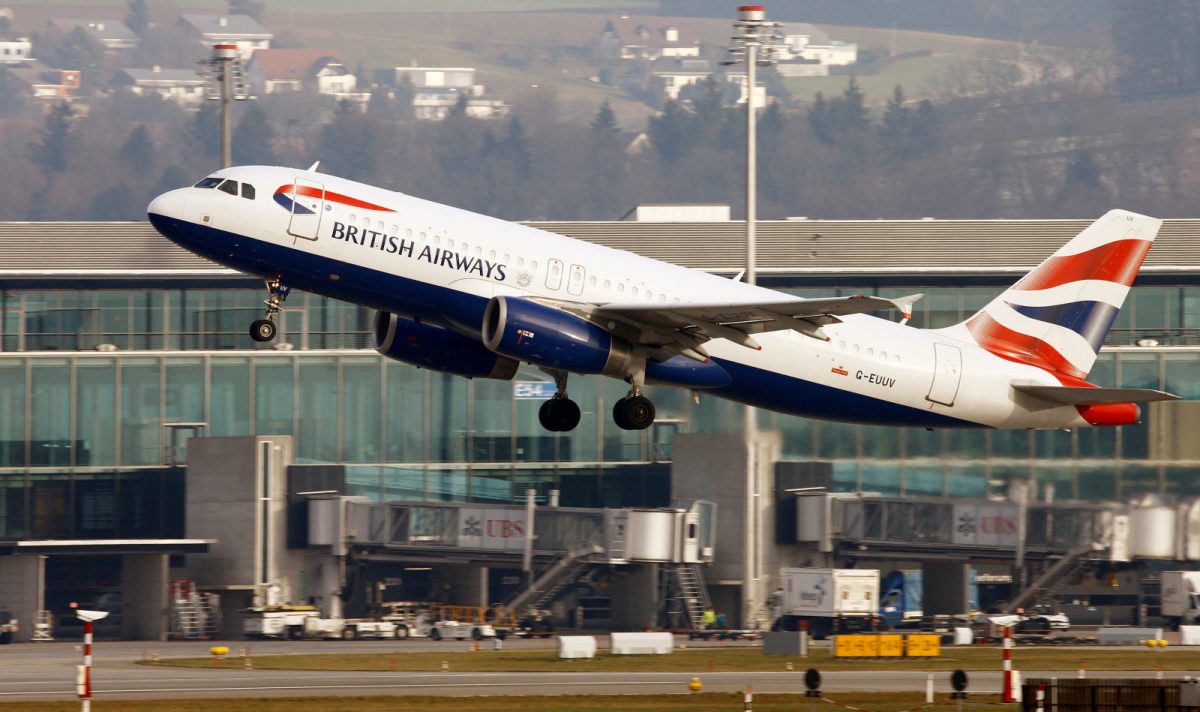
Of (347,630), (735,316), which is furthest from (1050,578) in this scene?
(735,316)

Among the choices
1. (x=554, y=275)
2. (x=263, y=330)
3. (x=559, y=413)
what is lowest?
(x=559, y=413)

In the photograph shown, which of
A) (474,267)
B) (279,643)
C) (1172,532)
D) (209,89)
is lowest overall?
(279,643)

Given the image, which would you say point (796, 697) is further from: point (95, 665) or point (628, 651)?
point (95, 665)

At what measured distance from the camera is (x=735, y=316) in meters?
46.8

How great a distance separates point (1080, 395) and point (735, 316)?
1210 cm

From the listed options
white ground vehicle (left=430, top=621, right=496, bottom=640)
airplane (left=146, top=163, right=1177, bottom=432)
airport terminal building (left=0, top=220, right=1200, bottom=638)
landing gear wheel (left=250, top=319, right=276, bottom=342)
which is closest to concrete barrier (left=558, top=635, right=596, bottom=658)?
white ground vehicle (left=430, top=621, right=496, bottom=640)

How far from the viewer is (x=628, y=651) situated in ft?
227

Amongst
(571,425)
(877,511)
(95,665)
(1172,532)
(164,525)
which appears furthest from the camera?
(164,525)

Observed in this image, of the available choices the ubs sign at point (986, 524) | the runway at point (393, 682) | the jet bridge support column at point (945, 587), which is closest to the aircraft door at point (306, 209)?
the runway at point (393, 682)

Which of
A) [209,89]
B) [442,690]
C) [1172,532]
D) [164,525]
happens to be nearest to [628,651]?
[442,690]

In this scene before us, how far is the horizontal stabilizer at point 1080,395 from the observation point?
50.6 m

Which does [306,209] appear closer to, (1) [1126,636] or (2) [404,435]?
(1) [1126,636]

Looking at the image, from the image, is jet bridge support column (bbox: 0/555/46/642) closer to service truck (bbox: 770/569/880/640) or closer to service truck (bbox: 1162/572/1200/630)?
service truck (bbox: 770/569/880/640)

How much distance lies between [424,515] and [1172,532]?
3567 cm
